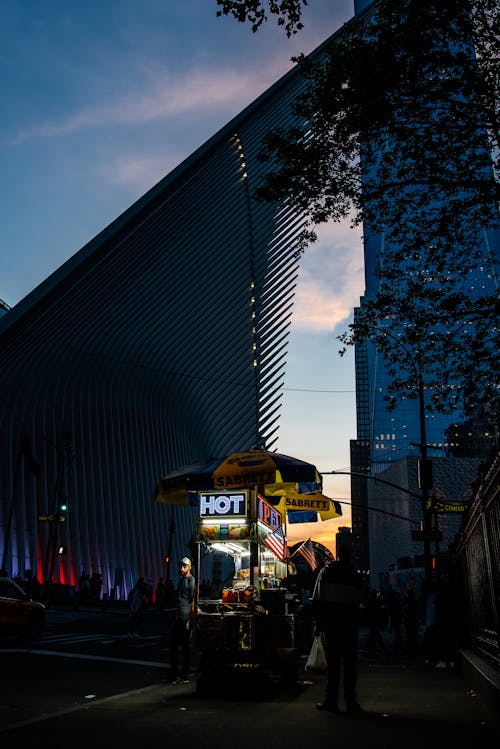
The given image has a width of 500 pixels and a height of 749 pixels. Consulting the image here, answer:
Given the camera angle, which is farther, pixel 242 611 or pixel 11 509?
pixel 11 509

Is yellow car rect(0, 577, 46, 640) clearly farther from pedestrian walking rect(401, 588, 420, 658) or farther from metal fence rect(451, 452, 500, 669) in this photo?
metal fence rect(451, 452, 500, 669)

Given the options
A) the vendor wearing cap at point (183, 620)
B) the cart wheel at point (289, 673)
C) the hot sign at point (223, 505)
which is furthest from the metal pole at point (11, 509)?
the cart wheel at point (289, 673)

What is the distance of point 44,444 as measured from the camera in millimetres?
43625

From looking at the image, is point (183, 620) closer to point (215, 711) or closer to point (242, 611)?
point (242, 611)

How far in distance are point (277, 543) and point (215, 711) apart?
5193mm

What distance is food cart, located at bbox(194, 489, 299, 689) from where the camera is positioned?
10.4m

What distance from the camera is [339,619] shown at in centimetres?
864

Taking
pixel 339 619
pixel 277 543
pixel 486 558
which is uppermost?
pixel 277 543

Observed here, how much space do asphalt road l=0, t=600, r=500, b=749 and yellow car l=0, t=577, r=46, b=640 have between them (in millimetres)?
3018

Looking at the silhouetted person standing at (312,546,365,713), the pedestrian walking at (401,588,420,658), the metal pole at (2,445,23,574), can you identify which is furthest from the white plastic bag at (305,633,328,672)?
the metal pole at (2,445,23,574)

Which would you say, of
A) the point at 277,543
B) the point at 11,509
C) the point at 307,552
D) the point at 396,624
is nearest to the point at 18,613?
the point at 307,552

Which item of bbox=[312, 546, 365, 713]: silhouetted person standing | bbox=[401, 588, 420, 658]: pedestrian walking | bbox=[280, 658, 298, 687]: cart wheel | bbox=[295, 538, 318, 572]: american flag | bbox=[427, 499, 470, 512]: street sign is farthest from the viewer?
bbox=[427, 499, 470, 512]: street sign

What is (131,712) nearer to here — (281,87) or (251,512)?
(251,512)

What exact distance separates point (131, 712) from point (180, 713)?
557 mm
